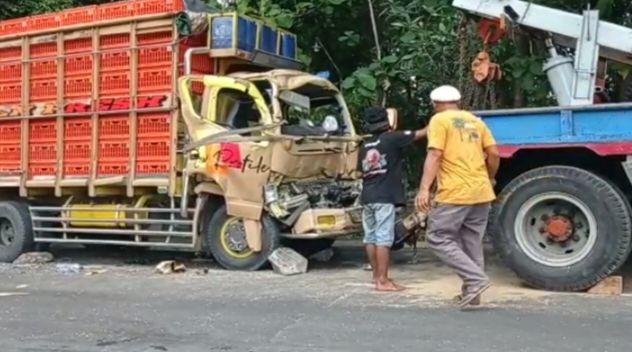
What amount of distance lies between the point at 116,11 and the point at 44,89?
1506mm

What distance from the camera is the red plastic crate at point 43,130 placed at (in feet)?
36.4

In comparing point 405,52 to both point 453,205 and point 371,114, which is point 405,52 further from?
point 453,205

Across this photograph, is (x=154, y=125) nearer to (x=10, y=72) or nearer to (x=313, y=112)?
(x=313, y=112)

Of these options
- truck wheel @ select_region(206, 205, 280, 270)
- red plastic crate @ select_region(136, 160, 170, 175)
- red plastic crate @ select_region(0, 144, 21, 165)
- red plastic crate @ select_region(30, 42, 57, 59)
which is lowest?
truck wheel @ select_region(206, 205, 280, 270)

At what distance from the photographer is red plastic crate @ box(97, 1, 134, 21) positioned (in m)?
10.5

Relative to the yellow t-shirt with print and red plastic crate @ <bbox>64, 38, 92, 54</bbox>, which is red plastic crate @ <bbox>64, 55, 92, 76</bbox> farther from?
the yellow t-shirt with print

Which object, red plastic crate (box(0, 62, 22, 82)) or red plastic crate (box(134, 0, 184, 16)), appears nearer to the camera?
red plastic crate (box(134, 0, 184, 16))

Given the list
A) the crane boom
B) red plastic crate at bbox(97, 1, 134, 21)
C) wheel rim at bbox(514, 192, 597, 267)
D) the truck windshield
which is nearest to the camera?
wheel rim at bbox(514, 192, 597, 267)

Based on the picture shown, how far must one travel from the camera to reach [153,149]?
1030 cm

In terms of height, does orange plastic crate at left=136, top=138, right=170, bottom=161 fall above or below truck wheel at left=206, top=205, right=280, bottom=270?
above

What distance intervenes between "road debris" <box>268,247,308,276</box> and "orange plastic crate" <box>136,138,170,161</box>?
5.96 ft

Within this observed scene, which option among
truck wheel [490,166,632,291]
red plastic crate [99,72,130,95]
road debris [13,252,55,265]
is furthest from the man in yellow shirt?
road debris [13,252,55,265]

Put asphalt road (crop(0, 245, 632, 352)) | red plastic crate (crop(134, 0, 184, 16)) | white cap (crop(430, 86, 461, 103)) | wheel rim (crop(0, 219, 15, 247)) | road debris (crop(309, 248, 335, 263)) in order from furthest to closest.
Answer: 1. wheel rim (crop(0, 219, 15, 247))
2. road debris (crop(309, 248, 335, 263))
3. red plastic crate (crop(134, 0, 184, 16))
4. white cap (crop(430, 86, 461, 103))
5. asphalt road (crop(0, 245, 632, 352))

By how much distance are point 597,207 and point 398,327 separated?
2.15 m
